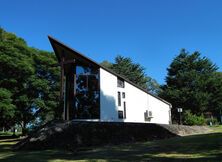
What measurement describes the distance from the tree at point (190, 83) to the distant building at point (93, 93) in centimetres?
1725

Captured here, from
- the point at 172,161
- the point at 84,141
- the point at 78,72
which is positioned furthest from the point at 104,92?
the point at 172,161

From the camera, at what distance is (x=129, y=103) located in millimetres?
43094

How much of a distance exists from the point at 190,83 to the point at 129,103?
73.0ft

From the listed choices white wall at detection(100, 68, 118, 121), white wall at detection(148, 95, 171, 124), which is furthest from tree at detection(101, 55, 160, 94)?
white wall at detection(100, 68, 118, 121)

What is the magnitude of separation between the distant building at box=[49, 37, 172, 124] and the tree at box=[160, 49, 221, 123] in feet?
56.6

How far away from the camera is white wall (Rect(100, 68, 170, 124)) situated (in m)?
38.4

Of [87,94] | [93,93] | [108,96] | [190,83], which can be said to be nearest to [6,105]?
[87,94]

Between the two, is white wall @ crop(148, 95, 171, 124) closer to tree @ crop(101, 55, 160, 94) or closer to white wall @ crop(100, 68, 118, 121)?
white wall @ crop(100, 68, 118, 121)

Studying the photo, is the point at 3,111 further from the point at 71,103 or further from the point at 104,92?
the point at 104,92

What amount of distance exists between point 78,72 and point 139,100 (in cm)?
1190

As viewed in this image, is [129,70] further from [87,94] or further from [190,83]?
[87,94]

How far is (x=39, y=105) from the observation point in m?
41.7

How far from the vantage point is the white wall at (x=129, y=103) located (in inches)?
1511

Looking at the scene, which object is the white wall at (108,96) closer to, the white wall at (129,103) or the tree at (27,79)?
the white wall at (129,103)
